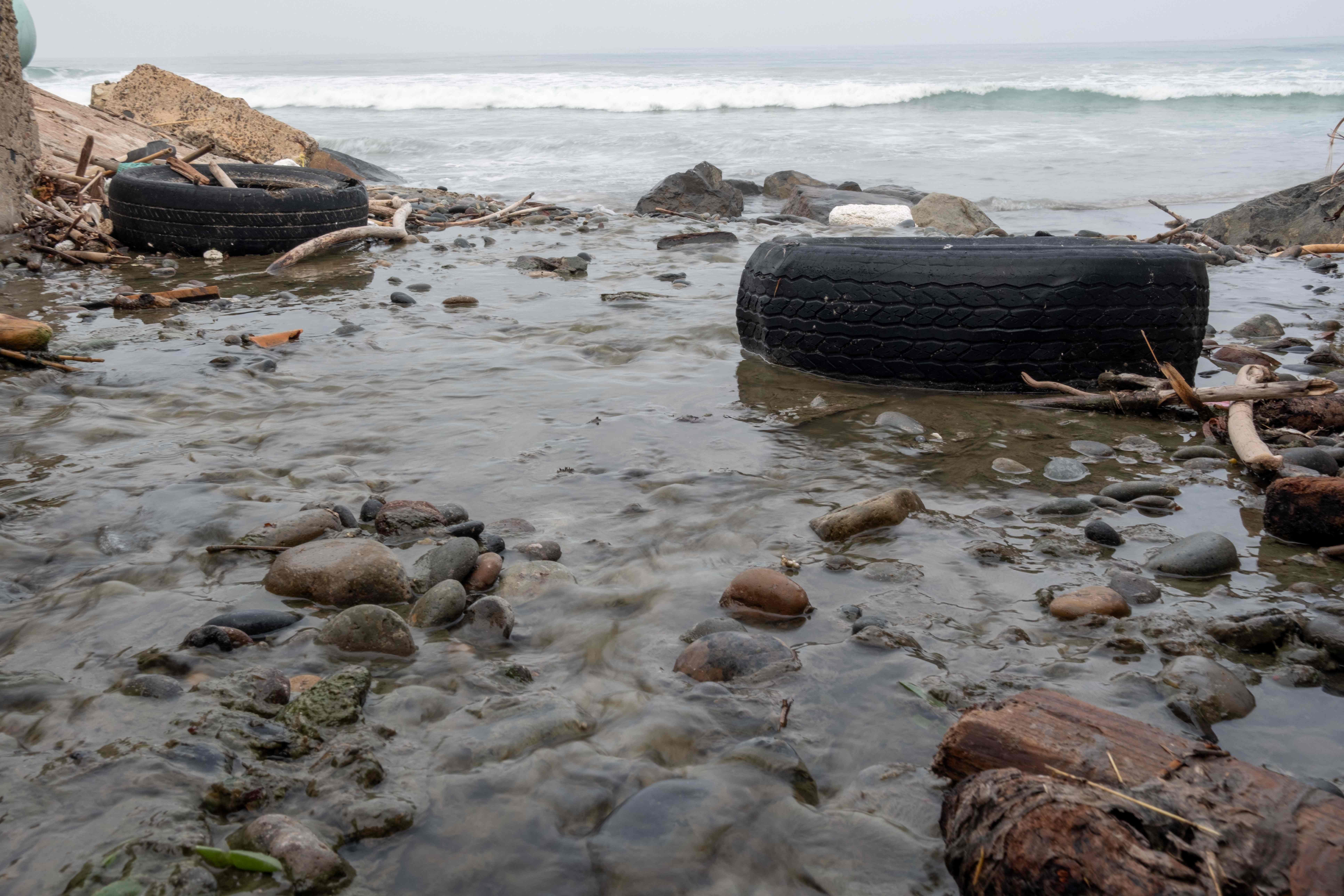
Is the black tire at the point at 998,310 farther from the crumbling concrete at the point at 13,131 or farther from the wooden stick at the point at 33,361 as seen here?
the crumbling concrete at the point at 13,131

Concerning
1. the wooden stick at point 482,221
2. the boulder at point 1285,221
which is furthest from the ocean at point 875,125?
the wooden stick at point 482,221

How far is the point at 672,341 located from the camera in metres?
5.32

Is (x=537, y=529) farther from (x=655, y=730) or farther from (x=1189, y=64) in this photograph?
(x=1189, y=64)

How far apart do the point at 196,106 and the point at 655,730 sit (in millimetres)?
14775

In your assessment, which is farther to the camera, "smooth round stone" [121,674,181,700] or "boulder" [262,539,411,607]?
"boulder" [262,539,411,607]

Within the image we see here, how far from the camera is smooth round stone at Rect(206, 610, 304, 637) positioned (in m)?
2.22

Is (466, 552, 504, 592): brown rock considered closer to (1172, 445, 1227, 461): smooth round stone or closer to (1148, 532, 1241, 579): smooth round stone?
(1148, 532, 1241, 579): smooth round stone

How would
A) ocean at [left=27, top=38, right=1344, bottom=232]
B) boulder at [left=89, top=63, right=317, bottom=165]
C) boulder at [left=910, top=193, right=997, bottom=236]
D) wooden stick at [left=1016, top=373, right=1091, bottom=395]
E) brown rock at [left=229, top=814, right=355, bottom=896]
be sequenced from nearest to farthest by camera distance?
1. brown rock at [left=229, top=814, right=355, bottom=896]
2. wooden stick at [left=1016, top=373, right=1091, bottom=395]
3. boulder at [left=910, top=193, right=997, bottom=236]
4. boulder at [left=89, top=63, right=317, bottom=165]
5. ocean at [left=27, top=38, right=1344, bottom=232]

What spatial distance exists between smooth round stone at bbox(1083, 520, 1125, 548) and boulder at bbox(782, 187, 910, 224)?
860cm

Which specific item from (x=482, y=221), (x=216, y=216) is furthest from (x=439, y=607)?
(x=482, y=221)

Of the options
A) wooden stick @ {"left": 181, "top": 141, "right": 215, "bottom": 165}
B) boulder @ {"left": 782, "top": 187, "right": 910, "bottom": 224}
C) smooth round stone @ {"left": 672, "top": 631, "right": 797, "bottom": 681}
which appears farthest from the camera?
boulder @ {"left": 782, "top": 187, "right": 910, "bottom": 224}

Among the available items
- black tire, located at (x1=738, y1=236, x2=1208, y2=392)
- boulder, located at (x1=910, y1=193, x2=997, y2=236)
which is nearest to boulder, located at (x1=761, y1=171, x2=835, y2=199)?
boulder, located at (x1=910, y1=193, x2=997, y2=236)

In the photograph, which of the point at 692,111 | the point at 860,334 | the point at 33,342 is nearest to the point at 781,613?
the point at 860,334

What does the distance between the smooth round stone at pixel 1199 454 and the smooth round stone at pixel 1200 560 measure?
37.8 inches
